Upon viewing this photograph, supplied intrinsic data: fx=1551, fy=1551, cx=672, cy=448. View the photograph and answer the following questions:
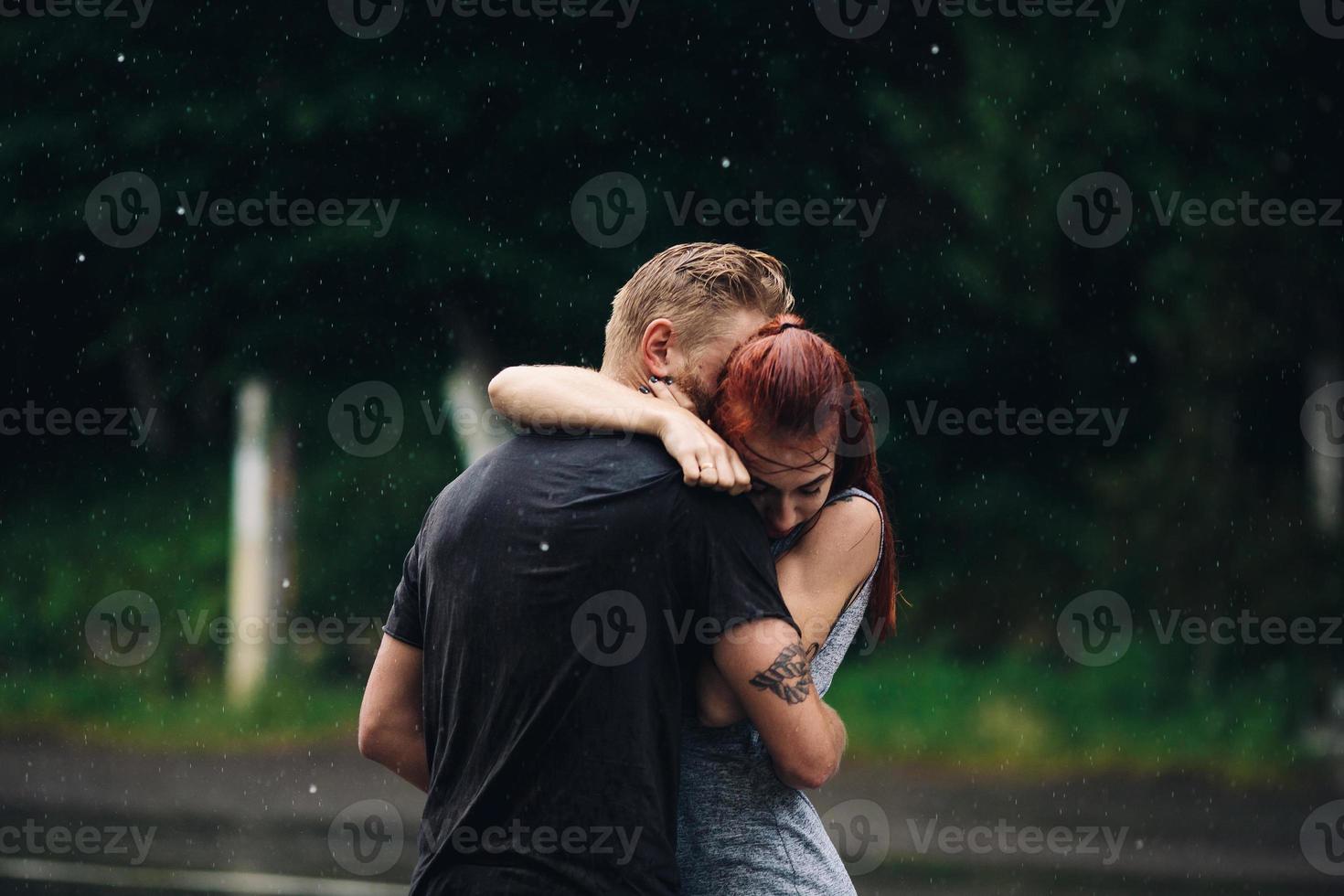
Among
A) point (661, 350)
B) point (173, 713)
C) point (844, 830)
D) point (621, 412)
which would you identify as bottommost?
point (844, 830)

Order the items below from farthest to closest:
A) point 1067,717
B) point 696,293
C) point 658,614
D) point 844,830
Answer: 1. point 1067,717
2. point 844,830
3. point 696,293
4. point 658,614

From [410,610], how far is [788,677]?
66 cm

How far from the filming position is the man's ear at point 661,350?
2479 mm

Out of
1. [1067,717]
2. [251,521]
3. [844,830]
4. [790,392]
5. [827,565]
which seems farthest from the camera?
[251,521]

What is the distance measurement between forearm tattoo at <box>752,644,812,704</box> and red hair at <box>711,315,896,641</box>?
33cm

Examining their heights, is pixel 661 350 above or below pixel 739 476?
above

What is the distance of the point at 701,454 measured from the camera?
2.15 meters

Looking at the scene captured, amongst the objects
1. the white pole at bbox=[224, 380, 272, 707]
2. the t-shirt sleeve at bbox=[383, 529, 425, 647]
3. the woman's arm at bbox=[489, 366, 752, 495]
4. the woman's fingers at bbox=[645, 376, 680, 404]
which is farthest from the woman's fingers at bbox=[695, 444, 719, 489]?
the white pole at bbox=[224, 380, 272, 707]

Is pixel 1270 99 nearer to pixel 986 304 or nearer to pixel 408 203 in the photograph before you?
pixel 986 304

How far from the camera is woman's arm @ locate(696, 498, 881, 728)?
7.71 feet

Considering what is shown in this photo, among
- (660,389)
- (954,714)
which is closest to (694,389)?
(660,389)

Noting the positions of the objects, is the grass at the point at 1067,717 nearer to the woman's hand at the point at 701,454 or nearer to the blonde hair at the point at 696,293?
the blonde hair at the point at 696,293

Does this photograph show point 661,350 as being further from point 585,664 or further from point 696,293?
point 585,664

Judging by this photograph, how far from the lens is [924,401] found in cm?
1209
